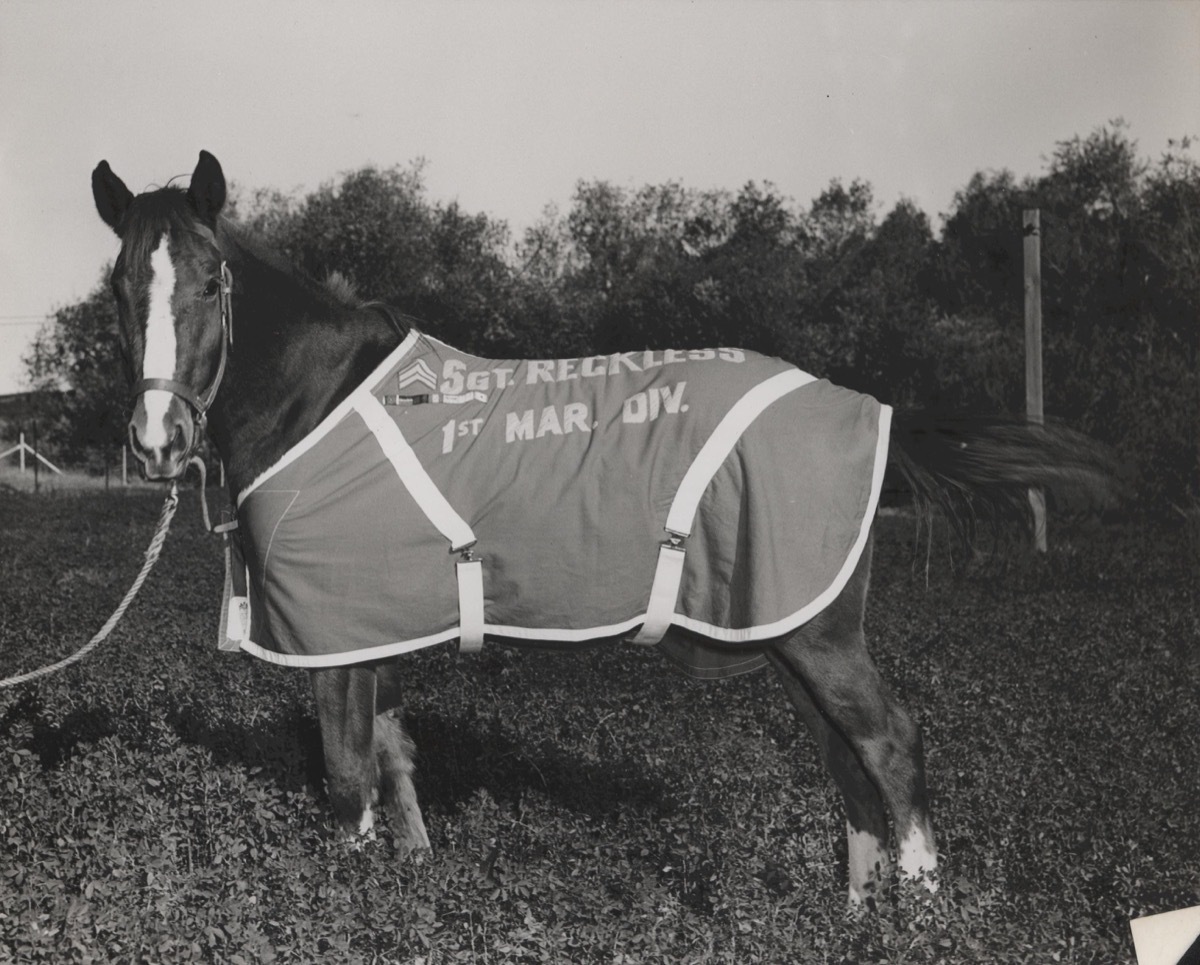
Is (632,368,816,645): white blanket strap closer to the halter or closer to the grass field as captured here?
the grass field

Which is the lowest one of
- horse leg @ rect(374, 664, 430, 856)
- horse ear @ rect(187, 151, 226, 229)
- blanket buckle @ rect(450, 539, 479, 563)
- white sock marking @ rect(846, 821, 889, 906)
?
white sock marking @ rect(846, 821, 889, 906)

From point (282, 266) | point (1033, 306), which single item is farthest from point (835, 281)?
point (282, 266)

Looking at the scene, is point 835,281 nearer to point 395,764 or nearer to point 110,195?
point 395,764

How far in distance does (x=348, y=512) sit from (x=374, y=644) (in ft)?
1.53

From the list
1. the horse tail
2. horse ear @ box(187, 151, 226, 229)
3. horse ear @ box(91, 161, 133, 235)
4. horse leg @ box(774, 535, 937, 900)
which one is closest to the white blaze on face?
horse ear @ box(187, 151, 226, 229)

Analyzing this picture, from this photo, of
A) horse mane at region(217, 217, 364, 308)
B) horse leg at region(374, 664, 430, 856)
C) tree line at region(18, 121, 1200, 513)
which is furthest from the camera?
tree line at region(18, 121, 1200, 513)

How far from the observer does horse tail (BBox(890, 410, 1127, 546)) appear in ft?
13.1

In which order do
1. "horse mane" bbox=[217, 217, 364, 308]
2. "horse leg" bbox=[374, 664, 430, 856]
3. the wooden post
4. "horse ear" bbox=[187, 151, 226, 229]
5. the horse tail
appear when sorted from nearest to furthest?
1. "horse ear" bbox=[187, 151, 226, 229]
2. "horse mane" bbox=[217, 217, 364, 308]
3. the horse tail
4. "horse leg" bbox=[374, 664, 430, 856]
5. the wooden post

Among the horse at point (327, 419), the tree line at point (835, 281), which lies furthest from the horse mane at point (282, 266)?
the tree line at point (835, 281)

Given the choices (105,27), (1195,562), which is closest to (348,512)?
(105,27)

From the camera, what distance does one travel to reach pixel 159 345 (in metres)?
3.46

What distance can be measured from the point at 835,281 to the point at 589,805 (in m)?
15.7

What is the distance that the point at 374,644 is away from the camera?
3.68 m

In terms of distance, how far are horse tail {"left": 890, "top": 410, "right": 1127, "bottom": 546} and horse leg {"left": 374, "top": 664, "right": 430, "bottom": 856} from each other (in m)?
2.18
